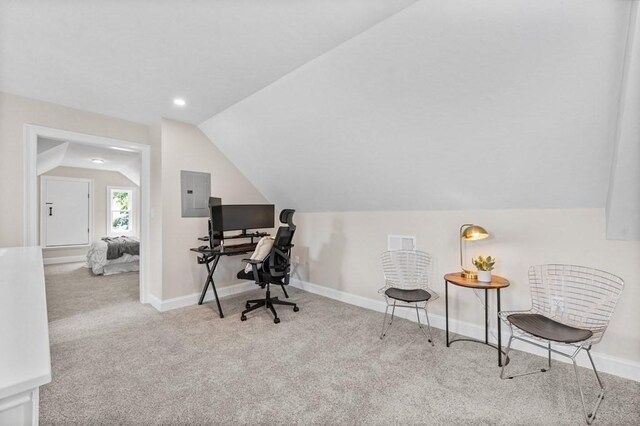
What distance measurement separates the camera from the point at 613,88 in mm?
1617

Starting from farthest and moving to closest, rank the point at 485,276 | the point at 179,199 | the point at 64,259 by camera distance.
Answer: the point at 64,259 < the point at 179,199 < the point at 485,276

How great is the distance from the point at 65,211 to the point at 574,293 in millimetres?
9431

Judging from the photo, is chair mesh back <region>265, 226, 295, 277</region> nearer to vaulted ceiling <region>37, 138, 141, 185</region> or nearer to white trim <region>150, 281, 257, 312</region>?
white trim <region>150, 281, 257, 312</region>

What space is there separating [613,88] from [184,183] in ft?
13.4

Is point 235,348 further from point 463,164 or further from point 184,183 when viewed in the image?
point 463,164

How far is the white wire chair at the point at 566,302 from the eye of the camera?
6.51 feet

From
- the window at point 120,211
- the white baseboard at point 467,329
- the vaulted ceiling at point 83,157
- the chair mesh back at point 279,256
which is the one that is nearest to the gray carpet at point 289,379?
the white baseboard at point 467,329

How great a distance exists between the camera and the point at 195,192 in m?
3.85

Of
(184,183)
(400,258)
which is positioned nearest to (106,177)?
(184,183)

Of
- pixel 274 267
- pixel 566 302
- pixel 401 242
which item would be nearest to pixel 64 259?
pixel 274 267

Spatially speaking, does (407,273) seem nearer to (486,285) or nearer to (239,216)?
(486,285)

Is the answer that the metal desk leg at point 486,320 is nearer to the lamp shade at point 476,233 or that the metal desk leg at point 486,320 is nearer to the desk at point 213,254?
the lamp shade at point 476,233

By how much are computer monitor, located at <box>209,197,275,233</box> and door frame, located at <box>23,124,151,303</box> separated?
98cm

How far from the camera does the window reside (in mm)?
7508
